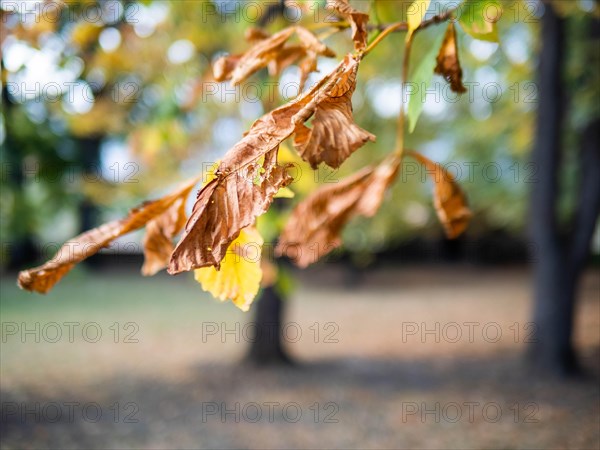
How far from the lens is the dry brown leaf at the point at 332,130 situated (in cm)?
76

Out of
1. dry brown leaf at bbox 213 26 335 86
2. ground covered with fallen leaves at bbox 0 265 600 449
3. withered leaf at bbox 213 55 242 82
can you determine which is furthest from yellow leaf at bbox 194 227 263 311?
ground covered with fallen leaves at bbox 0 265 600 449

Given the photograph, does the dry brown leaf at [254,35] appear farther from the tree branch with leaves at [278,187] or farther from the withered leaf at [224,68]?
the withered leaf at [224,68]

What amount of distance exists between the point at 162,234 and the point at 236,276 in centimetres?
25

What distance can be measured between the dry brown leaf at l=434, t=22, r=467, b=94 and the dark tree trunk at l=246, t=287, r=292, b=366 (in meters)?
6.01

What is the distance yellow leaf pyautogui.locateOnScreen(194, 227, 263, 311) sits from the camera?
924 mm

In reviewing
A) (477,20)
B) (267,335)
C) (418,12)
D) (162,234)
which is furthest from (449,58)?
(267,335)

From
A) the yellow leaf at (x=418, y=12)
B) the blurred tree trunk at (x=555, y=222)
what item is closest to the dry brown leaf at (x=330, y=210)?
the yellow leaf at (x=418, y=12)

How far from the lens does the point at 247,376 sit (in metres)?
6.74

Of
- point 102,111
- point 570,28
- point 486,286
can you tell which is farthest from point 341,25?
point 486,286

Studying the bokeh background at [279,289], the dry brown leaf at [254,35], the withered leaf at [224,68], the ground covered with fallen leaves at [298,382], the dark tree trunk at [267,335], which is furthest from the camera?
the dark tree trunk at [267,335]

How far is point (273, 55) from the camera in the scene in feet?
3.88

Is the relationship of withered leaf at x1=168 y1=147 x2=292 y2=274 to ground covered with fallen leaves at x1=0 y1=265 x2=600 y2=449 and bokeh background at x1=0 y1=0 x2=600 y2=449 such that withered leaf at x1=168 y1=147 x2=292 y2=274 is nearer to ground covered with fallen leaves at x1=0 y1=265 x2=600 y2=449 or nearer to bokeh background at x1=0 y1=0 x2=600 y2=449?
bokeh background at x1=0 y1=0 x2=600 y2=449

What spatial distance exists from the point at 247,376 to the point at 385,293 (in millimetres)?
8925

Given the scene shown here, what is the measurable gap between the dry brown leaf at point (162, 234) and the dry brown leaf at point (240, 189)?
0.35 meters
